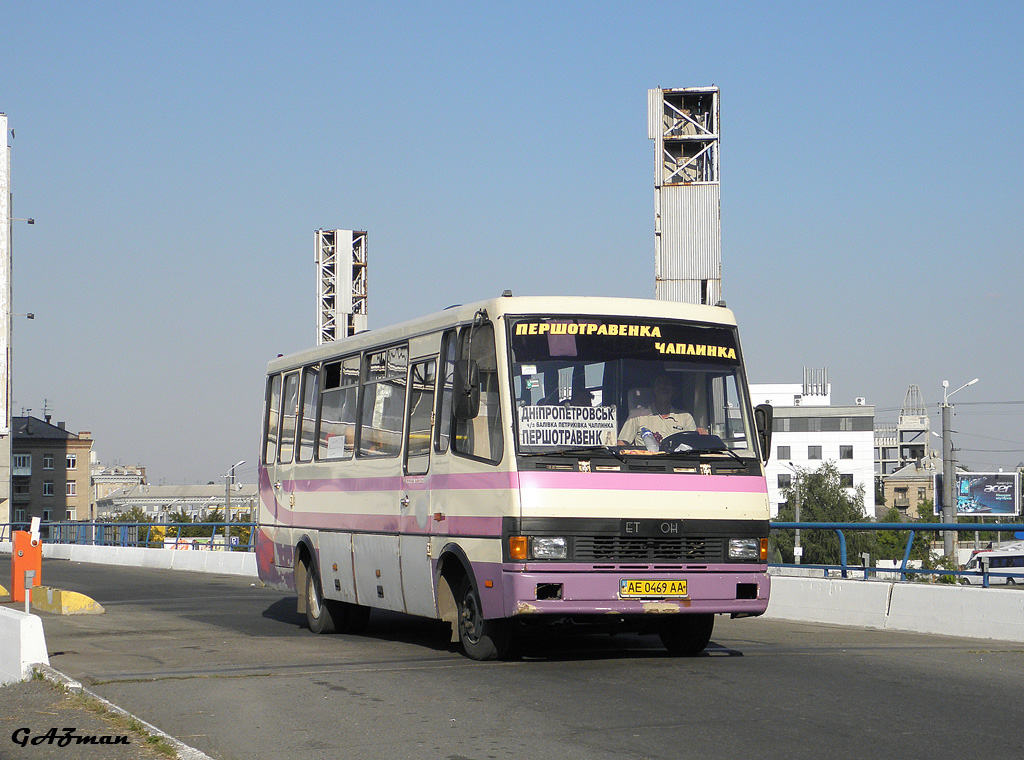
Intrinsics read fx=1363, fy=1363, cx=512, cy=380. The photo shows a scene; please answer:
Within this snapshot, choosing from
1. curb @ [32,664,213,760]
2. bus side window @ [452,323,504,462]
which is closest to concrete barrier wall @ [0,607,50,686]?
curb @ [32,664,213,760]

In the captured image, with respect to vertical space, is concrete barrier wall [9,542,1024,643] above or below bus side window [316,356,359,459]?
below

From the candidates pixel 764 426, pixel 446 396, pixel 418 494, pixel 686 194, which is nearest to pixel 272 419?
pixel 418 494

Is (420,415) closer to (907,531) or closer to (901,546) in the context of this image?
(907,531)

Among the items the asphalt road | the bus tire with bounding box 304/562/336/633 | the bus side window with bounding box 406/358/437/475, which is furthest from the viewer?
the bus tire with bounding box 304/562/336/633

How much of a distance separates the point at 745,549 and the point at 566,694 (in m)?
2.56

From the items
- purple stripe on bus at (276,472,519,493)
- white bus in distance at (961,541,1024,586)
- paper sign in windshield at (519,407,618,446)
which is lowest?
white bus in distance at (961,541,1024,586)

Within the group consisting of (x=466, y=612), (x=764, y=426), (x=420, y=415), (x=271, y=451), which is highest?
(x=420, y=415)

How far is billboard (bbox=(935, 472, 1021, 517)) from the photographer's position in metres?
95.8

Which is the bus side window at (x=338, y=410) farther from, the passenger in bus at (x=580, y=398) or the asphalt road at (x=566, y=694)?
the passenger in bus at (x=580, y=398)

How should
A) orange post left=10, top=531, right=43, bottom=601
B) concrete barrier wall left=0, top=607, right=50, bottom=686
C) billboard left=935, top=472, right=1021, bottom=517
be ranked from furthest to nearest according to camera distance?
billboard left=935, top=472, right=1021, bottom=517
orange post left=10, top=531, right=43, bottom=601
concrete barrier wall left=0, top=607, right=50, bottom=686

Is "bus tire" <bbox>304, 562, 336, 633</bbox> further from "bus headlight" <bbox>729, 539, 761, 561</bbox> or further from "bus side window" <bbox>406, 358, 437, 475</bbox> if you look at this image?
"bus headlight" <bbox>729, 539, 761, 561</bbox>

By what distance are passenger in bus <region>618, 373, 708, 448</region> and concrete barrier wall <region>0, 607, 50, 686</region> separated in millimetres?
4640

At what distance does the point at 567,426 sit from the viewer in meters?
10.8

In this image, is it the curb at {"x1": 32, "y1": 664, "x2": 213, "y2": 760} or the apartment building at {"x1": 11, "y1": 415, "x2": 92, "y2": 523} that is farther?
the apartment building at {"x1": 11, "y1": 415, "x2": 92, "y2": 523}
